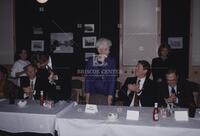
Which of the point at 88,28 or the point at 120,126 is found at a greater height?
the point at 88,28

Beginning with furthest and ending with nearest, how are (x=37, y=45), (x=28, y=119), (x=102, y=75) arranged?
→ 1. (x=37, y=45)
2. (x=102, y=75)
3. (x=28, y=119)

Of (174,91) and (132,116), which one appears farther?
(174,91)

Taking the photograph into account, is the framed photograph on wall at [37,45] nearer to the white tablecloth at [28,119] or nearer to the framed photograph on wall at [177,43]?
the framed photograph on wall at [177,43]

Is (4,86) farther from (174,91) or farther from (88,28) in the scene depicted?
(88,28)

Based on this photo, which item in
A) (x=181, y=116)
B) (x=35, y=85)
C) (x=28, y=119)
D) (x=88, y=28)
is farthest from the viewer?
(x=88, y=28)

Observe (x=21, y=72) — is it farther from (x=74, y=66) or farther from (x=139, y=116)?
(x=139, y=116)

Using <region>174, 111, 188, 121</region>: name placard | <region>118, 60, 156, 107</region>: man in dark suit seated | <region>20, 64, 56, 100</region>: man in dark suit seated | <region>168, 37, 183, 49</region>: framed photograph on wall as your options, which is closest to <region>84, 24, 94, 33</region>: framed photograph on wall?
<region>168, 37, 183, 49</region>: framed photograph on wall

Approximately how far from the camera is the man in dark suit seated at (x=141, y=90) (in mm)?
3672

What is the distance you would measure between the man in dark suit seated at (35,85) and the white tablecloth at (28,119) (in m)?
0.82

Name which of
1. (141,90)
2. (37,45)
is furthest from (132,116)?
(37,45)

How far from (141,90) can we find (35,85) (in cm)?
136

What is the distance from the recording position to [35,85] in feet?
13.4

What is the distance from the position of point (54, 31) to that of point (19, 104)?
3247 millimetres

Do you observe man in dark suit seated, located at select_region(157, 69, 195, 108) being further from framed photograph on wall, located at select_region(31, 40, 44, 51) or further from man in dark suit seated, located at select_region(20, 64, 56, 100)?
framed photograph on wall, located at select_region(31, 40, 44, 51)
